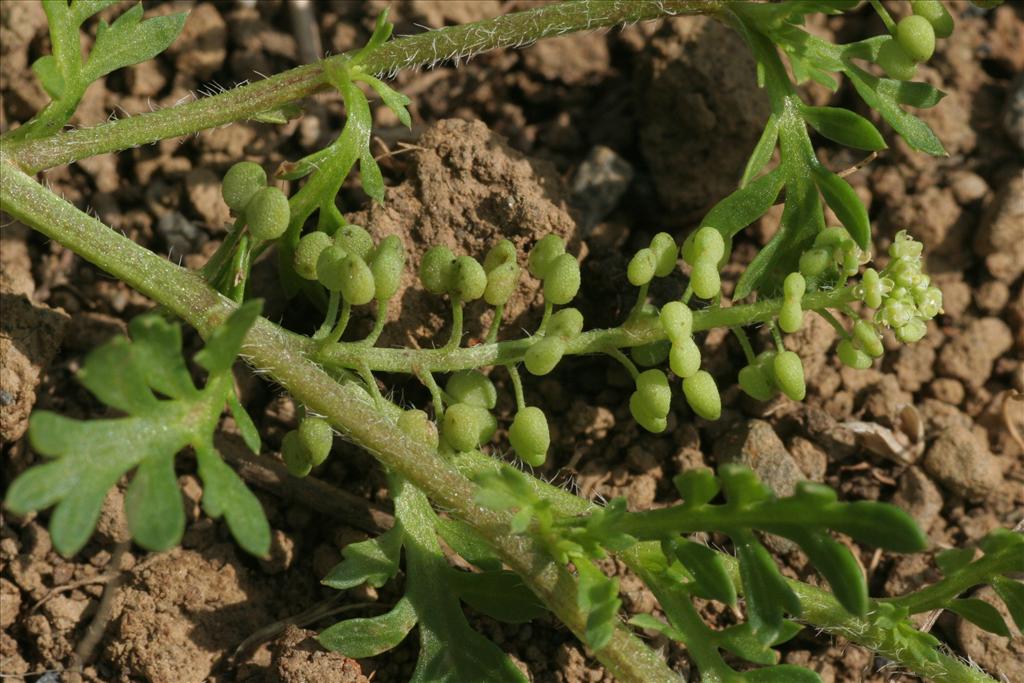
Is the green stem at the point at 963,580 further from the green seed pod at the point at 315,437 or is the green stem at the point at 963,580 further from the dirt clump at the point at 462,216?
the green seed pod at the point at 315,437

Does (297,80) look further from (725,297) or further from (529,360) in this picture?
(725,297)

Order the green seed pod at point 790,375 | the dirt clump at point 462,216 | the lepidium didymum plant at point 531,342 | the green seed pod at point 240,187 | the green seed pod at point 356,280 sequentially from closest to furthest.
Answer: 1. the lepidium didymum plant at point 531,342
2. the green seed pod at point 356,280
3. the green seed pod at point 790,375
4. the green seed pod at point 240,187
5. the dirt clump at point 462,216

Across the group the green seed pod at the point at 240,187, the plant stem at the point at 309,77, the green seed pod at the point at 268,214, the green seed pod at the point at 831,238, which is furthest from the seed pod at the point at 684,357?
the green seed pod at the point at 240,187

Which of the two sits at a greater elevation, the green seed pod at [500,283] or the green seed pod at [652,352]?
the green seed pod at [500,283]

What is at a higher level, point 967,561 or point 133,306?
point 967,561

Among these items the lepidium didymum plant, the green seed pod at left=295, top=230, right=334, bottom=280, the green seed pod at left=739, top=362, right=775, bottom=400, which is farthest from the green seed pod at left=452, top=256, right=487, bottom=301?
the green seed pod at left=739, top=362, right=775, bottom=400

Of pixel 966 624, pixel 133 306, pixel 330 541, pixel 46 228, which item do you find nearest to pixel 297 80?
pixel 46 228

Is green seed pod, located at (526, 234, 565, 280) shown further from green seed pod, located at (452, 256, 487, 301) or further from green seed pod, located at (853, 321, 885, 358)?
green seed pod, located at (853, 321, 885, 358)
